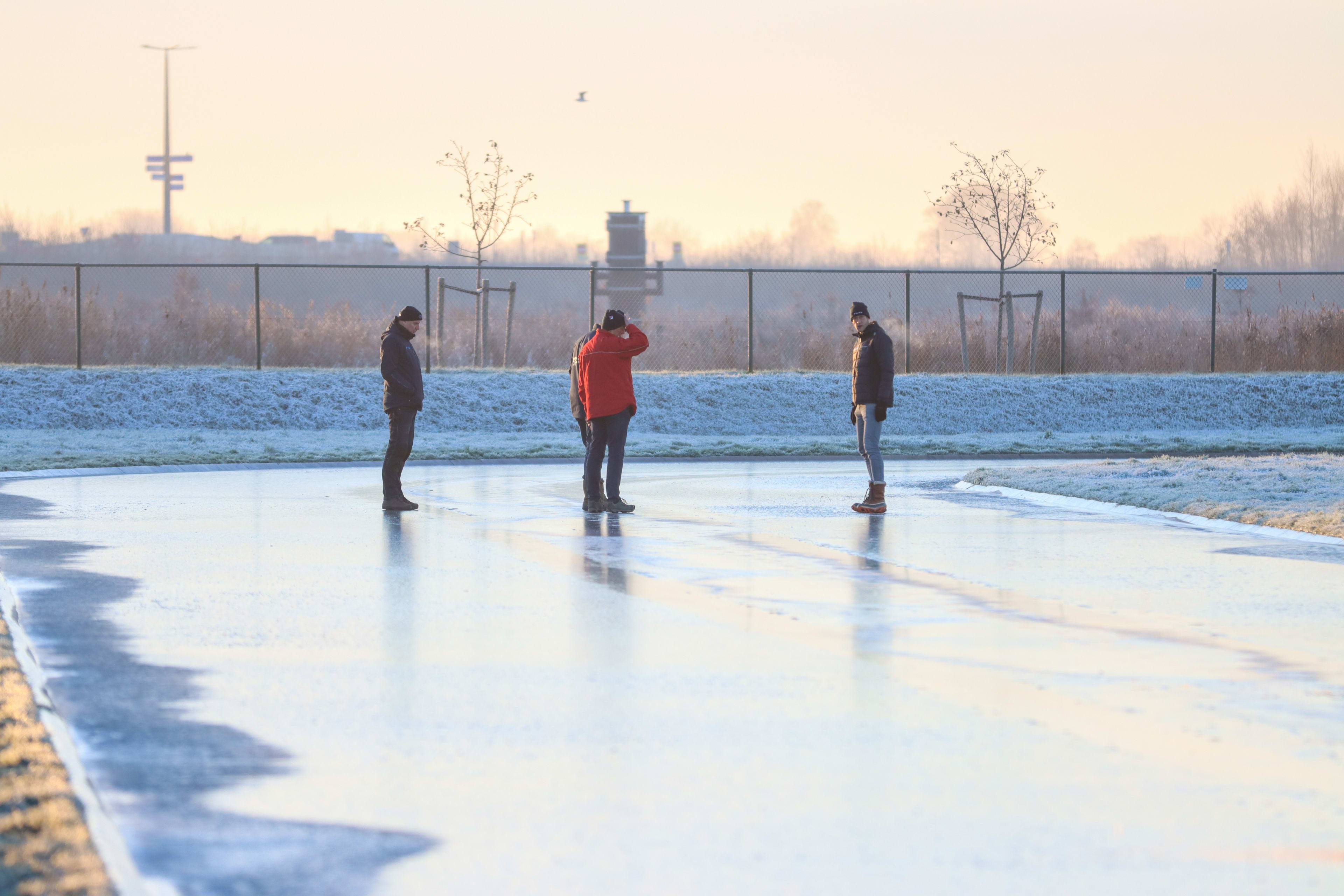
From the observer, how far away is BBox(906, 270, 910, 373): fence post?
33.2 metres

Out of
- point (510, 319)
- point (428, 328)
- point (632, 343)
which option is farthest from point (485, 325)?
point (632, 343)

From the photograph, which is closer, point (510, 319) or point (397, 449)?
point (397, 449)

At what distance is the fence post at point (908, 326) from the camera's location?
33156 millimetres

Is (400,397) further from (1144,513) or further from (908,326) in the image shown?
(908,326)

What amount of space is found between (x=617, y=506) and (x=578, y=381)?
1.25 metres

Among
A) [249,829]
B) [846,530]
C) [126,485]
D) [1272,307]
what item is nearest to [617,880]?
[249,829]

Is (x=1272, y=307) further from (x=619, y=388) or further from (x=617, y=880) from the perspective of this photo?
(x=617, y=880)

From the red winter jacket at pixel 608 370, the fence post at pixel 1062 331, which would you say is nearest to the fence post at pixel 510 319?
the fence post at pixel 1062 331

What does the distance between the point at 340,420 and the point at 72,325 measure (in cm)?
912

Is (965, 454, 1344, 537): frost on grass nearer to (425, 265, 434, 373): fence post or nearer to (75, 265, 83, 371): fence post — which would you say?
(425, 265, 434, 373): fence post

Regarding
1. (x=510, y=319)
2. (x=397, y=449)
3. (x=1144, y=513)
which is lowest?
(x=1144, y=513)

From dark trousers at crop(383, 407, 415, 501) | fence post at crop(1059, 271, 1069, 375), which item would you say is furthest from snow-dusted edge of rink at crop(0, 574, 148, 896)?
fence post at crop(1059, 271, 1069, 375)

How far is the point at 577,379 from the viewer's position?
621 inches

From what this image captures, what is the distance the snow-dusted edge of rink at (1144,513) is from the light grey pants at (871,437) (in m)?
1.80
